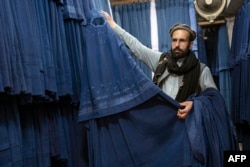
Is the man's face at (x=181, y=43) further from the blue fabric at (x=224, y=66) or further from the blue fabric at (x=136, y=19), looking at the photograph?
the blue fabric at (x=224, y=66)

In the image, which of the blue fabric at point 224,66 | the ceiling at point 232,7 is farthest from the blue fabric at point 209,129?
the ceiling at point 232,7

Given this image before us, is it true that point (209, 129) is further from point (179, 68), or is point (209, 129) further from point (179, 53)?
point (179, 53)

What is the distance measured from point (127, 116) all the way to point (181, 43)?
0.74 meters

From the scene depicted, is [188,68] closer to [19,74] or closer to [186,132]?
[186,132]

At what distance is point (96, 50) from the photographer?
1.64m

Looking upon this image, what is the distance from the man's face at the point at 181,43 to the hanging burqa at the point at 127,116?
498mm

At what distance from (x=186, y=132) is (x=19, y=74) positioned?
3.01 ft

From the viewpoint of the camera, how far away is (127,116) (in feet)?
5.38

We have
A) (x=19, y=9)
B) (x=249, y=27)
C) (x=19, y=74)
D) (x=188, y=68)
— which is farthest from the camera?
(x=249, y=27)

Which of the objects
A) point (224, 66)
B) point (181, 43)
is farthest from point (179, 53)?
point (224, 66)

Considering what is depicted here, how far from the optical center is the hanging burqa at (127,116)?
1.60 meters

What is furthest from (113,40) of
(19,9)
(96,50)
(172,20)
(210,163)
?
(172,20)

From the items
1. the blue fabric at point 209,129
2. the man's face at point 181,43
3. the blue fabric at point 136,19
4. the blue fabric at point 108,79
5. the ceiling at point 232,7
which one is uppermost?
the ceiling at point 232,7

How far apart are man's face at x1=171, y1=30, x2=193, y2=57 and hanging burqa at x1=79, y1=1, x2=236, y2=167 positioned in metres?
0.50
